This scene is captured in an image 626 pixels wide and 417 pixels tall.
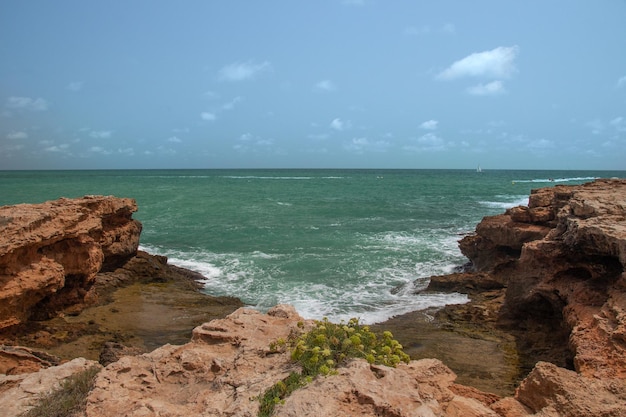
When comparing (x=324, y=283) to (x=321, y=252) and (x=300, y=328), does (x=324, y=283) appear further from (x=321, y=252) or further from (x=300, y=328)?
(x=300, y=328)

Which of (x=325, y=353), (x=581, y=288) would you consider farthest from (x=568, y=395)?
(x=581, y=288)

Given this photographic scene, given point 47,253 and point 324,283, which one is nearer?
point 47,253

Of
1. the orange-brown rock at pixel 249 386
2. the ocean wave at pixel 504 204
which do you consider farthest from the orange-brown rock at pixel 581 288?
the ocean wave at pixel 504 204

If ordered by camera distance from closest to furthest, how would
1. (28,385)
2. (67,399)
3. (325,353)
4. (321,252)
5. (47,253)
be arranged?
1. (325,353)
2. (67,399)
3. (28,385)
4. (47,253)
5. (321,252)

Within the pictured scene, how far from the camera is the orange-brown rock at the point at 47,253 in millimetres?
9391

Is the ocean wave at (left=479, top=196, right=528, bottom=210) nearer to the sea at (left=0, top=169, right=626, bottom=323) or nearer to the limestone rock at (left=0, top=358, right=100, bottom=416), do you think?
the sea at (left=0, top=169, right=626, bottom=323)

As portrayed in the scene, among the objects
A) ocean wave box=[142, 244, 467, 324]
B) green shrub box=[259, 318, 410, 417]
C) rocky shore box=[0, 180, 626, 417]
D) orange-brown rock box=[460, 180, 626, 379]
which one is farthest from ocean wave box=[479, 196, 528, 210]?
green shrub box=[259, 318, 410, 417]

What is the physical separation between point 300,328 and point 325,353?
1.43 meters

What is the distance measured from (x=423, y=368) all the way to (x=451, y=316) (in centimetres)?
701

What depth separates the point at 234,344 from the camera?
17.9 feet

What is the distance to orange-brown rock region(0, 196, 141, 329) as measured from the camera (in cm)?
939

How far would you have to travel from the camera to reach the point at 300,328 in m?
5.53

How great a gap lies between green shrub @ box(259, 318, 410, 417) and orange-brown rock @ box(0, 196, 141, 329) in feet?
24.6

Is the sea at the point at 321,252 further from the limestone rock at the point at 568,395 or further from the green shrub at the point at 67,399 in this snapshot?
the green shrub at the point at 67,399
